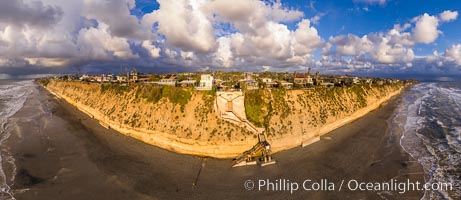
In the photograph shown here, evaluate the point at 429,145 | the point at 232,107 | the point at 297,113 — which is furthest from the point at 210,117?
the point at 429,145

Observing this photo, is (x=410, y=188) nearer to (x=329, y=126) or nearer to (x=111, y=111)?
(x=329, y=126)

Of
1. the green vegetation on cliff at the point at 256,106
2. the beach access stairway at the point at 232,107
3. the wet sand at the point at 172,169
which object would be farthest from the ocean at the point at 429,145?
the green vegetation on cliff at the point at 256,106

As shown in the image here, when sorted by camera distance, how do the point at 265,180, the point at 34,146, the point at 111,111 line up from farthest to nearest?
1. the point at 111,111
2. the point at 34,146
3. the point at 265,180

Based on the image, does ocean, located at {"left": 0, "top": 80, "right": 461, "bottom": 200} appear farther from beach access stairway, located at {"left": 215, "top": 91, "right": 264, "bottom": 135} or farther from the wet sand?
beach access stairway, located at {"left": 215, "top": 91, "right": 264, "bottom": 135}

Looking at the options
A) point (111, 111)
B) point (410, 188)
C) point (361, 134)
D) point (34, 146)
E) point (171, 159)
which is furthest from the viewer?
point (111, 111)

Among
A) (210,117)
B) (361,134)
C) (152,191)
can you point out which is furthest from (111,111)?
(361,134)

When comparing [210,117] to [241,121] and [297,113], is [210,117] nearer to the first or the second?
[241,121]

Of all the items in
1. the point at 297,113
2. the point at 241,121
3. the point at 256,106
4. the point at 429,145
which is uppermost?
the point at 256,106
